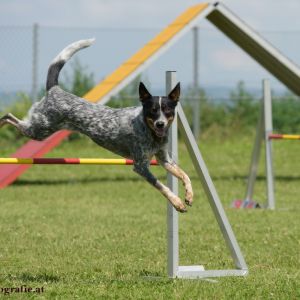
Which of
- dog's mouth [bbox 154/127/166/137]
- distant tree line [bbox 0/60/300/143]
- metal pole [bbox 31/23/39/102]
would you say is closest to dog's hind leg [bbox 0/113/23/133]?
dog's mouth [bbox 154/127/166/137]

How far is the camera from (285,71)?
1512cm

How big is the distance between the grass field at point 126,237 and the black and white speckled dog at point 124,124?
796 millimetres

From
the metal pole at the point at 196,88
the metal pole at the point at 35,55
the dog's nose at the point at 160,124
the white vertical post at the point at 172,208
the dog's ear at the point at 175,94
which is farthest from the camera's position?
the metal pole at the point at 196,88

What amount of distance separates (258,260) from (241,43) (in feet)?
29.2

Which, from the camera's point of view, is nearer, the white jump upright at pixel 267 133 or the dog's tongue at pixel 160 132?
the dog's tongue at pixel 160 132

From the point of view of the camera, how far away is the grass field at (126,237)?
235 inches

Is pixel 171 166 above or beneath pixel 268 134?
beneath

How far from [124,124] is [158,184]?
462mm

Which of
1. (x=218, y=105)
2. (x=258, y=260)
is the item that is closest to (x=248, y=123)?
(x=218, y=105)

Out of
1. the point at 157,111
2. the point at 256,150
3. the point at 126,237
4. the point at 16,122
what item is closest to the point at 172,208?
the point at 157,111

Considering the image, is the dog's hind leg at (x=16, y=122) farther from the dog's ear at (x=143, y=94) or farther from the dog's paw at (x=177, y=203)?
the dog's paw at (x=177, y=203)

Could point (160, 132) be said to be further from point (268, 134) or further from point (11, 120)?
point (268, 134)

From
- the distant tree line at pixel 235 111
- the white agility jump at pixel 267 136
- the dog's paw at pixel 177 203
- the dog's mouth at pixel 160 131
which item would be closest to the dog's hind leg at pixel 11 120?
the dog's mouth at pixel 160 131

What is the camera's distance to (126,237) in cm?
905
